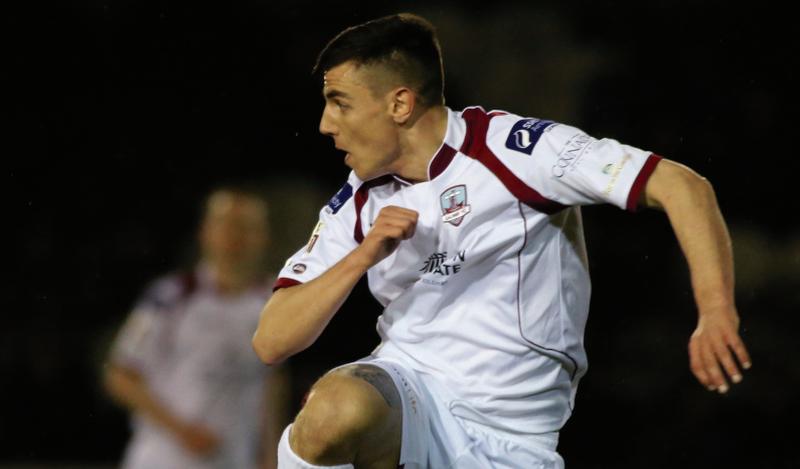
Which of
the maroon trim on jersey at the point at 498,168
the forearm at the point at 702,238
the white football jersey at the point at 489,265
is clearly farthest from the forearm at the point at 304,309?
the forearm at the point at 702,238

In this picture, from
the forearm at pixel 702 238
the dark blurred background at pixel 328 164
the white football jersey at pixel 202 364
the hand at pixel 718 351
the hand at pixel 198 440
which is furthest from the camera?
the dark blurred background at pixel 328 164

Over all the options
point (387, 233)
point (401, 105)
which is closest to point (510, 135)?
point (401, 105)

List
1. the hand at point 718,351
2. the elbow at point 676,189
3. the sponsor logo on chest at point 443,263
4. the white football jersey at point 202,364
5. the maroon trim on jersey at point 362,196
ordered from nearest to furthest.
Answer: the hand at point 718,351 → the elbow at point 676,189 → the sponsor logo on chest at point 443,263 → the maroon trim on jersey at point 362,196 → the white football jersey at point 202,364

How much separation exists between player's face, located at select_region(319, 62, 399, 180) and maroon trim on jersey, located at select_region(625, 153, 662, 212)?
2.35 ft

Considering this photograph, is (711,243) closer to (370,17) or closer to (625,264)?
(625,264)

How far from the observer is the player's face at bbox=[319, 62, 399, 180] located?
3.55 m

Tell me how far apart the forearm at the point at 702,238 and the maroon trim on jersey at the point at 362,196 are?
0.84m

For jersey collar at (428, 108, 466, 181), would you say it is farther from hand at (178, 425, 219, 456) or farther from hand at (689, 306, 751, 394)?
hand at (178, 425, 219, 456)

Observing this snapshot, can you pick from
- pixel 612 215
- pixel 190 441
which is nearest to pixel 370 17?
pixel 612 215

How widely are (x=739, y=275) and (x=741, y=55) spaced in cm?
164

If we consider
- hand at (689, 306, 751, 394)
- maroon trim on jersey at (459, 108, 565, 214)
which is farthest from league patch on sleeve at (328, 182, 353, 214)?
hand at (689, 306, 751, 394)

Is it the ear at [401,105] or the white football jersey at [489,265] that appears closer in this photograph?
the white football jersey at [489,265]

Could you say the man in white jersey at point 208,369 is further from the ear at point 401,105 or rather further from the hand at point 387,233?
the hand at point 387,233

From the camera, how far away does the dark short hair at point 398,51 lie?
3.58 metres
